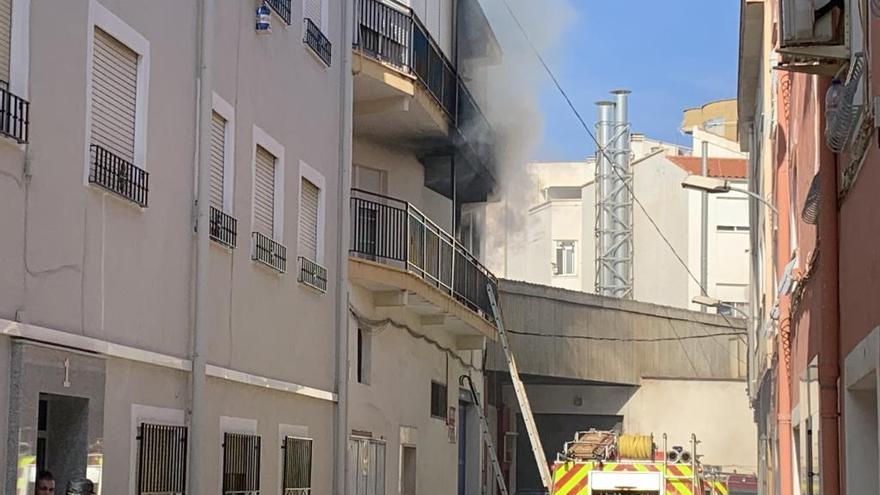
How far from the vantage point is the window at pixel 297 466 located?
16641mm

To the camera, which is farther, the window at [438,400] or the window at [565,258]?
the window at [565,258]

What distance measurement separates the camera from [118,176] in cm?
1173

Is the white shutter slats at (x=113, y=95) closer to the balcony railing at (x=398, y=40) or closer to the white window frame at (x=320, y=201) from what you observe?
the white window frame at (x=320, y=201)

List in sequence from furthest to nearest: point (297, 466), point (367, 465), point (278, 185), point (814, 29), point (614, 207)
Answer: point (614, 207)
point (367, 465)
point (297, 466)
point (278, 185)
point (814, 29)

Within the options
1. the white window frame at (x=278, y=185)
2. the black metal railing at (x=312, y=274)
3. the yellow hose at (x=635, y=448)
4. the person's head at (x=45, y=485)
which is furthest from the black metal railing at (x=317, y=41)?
the person's head at (x=45, y=485)

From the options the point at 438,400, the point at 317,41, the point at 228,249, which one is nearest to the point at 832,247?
the point at 228,249

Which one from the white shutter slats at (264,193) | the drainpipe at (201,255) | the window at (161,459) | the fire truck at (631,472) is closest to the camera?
the window at (161,459)

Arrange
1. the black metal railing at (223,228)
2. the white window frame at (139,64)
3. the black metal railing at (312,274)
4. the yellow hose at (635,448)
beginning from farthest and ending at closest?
the yellow hose at (635,448) < the black metal railing at (312,274) < the black metal railing at (223,228) < the white window frame at (139,64)

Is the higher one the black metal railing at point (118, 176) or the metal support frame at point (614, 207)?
the metal support frame at point (614, 207)

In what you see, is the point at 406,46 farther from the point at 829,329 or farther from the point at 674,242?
the point at 674,242

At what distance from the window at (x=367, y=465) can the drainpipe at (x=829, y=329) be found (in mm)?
9829

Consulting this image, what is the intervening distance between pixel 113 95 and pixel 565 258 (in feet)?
167

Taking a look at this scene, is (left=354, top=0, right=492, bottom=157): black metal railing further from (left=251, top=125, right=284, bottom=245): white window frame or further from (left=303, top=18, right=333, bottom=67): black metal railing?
(left=251, top=125, right=284, bottom=245): white window frame

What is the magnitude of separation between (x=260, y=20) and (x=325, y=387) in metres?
4.82
